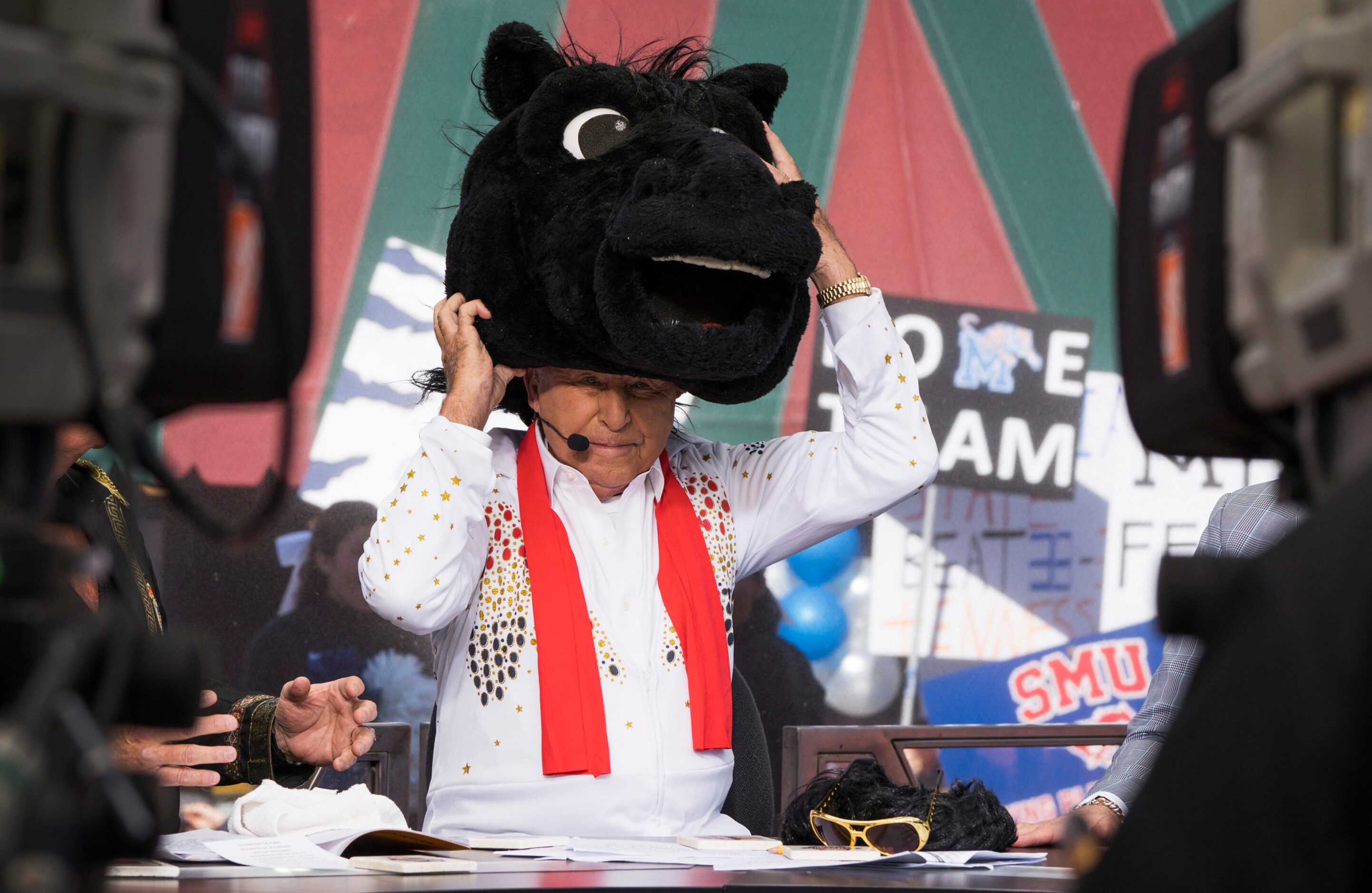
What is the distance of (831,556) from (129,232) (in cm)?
237

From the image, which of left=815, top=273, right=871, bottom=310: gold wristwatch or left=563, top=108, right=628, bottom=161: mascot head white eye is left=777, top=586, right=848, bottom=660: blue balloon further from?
left=563, top=108, right=628, bottom=161: mascot head white eye

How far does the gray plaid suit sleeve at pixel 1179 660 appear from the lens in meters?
1.58

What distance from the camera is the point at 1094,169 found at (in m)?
3.12

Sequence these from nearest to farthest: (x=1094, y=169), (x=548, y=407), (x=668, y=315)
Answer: (x=668, y=315) → (x=548, y=407) → (x=1094, y=169)

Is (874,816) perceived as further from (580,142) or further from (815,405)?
(815,405)

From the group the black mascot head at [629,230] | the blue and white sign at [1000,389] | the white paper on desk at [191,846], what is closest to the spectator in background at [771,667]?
the blue and white sign at [1000,389]

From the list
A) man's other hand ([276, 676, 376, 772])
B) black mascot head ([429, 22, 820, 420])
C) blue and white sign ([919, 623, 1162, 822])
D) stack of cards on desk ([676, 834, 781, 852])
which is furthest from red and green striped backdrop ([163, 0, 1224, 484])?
stack of cards on desk ([676, 834, 781, 852])

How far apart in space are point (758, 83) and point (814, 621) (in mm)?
1397

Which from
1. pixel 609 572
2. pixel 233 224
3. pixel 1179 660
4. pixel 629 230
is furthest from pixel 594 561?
pixel 233 224

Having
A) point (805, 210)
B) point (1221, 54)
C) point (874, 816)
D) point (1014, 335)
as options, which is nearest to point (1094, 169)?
point (1014, 335)

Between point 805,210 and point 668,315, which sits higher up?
point 805,210

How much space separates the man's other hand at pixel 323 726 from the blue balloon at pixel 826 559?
1.39 metres

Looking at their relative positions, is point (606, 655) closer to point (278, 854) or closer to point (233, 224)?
point (278, 854)

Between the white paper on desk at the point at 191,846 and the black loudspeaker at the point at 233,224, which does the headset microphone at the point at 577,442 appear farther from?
the black loudspeaker at the point at 233,224
